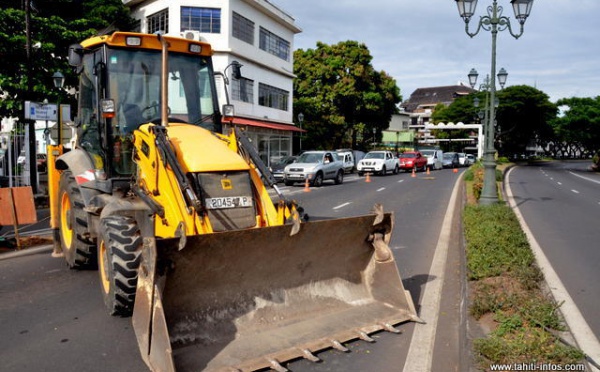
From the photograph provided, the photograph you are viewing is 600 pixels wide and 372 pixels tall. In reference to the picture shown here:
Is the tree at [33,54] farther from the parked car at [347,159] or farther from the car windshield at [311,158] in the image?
the parked car at [347,159]

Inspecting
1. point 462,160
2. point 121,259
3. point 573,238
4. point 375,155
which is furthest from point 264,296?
point 462,160

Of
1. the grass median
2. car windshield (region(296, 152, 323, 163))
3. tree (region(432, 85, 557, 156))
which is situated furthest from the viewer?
tree (region(432, 85, 557, 156))

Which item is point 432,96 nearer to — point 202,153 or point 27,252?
point 27,252

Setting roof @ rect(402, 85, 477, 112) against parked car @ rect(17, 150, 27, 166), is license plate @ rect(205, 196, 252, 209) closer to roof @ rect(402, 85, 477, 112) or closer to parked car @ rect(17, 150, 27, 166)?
parked car @ rect(17, 150, 27, 166)

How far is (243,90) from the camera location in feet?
103

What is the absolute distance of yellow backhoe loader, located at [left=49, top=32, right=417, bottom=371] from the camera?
4.32 metres

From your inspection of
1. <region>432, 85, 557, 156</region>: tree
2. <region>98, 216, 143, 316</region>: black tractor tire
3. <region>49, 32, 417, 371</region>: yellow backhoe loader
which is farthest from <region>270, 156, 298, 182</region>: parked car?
<region>432, 85, 557, 156</region>: tree

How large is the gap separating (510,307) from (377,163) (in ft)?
96.4

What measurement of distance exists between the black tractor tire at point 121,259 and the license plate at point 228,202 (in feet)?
2.56

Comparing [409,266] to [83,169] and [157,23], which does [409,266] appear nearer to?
[83,169]

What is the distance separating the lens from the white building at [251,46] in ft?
93.0

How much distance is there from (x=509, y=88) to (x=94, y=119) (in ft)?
193

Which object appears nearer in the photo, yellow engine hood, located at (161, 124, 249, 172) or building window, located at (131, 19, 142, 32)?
yellow engine hood, located at (161, 124, 249, 172)

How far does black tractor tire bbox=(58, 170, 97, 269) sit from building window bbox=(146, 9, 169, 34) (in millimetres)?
22439
